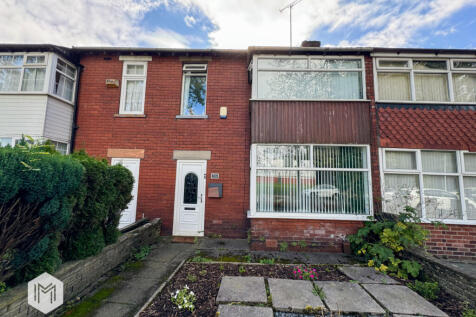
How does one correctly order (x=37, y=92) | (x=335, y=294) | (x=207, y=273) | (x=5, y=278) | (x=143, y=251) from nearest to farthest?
1. (x=5, y=278)
2. (x=335, y=294)
3. (x=207, y=273)
4. (x=143, y=251)
5. (x=37, y=92)

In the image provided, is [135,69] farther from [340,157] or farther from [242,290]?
[242,290]

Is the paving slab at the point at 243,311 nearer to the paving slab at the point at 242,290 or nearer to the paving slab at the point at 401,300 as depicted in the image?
the paving slab at the point at 242,290

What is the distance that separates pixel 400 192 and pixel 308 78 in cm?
401

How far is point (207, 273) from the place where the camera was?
11.9 feet

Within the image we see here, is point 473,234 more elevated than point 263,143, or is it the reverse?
point 263,143

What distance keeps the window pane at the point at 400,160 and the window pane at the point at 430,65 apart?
2.61m

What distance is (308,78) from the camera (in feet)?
18.8

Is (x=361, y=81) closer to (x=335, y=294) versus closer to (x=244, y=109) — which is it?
(x=244, y=109)

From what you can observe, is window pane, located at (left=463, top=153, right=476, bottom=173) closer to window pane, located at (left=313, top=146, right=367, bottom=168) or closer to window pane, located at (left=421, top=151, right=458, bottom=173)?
window pane, located at (left=421, top=151, right=458, bottom=173)

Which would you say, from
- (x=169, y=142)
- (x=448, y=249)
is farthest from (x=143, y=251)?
(x=448, y=249)

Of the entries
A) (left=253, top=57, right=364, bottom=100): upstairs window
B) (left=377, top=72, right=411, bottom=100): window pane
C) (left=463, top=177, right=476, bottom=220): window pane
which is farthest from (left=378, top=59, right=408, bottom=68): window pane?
(left=463, top=177, right=476, bottom=220): window pane

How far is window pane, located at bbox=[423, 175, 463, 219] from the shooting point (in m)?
4.99

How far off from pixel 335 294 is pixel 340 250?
2.38 m

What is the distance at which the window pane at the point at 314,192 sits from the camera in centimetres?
519
